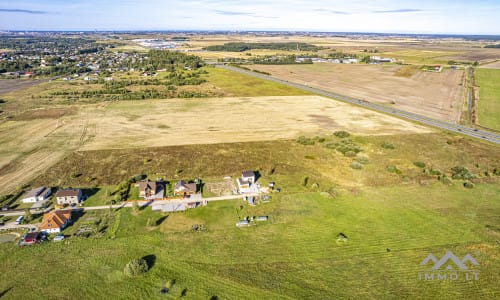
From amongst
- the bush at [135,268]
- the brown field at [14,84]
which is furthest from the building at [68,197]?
the brown field at [14,84]

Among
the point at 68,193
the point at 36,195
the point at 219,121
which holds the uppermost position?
the point at 219,121

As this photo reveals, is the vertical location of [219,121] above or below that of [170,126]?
above

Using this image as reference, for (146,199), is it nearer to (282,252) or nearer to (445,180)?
(282,252)

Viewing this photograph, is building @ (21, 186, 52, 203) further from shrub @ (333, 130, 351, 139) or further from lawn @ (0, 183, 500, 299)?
shrub @ (333, 130, 351, 139)

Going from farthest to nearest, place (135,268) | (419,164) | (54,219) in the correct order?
1. (419,164)
2. (54,219)
3. (135,268)

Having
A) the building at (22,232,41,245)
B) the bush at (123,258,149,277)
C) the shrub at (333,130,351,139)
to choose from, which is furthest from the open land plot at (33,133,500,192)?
the bush at (123,258,149,277)

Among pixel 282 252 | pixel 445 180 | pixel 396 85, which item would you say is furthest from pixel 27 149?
pixel 396 85
